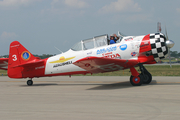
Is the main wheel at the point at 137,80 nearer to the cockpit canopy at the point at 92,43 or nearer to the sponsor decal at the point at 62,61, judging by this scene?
the cockpit canopy at the point at 92,43

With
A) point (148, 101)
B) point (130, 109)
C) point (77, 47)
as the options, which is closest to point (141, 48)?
point (77, 47)

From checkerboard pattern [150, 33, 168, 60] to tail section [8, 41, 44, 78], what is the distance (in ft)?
21.9

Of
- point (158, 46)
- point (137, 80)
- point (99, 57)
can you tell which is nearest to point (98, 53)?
point (99, 57)

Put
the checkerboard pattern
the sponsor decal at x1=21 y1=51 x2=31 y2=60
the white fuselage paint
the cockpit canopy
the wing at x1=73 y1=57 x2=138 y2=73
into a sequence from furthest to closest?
the sponsor decal at x1=21 y1=51 x2=31 y2=60 < the cockpit canopy < the white fuselage paint < the checkerboard pattern < the wing at x1=73 y1=57 x2=138 y2=73

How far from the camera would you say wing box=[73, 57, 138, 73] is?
956 centimetres

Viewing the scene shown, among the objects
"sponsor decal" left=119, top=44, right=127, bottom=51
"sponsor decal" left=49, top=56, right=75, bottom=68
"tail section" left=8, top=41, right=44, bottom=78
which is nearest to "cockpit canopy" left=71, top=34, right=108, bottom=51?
"sponsor decal" left=49, top=56, right=75, bottom=68

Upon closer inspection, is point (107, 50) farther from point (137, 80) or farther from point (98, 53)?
point (137, 80)

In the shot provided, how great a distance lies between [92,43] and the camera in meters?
11.5

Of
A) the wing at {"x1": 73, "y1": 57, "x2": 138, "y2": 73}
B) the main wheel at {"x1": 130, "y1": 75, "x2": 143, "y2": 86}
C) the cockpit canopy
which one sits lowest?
the main wheel at {"x1": 130, "y1": 75, "x2": 143, "y2": 86}

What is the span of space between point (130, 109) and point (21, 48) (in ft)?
29.1

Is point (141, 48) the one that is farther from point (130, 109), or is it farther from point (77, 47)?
point (130, 109)

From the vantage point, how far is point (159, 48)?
10188 millimetres

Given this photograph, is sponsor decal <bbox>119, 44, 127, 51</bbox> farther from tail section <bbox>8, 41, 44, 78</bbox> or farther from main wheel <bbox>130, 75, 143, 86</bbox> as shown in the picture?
tail section <bbox>8, 41, 44, 78</bbox>

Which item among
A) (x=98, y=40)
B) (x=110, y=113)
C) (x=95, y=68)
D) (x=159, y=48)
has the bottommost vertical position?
(x=110, y=113)
